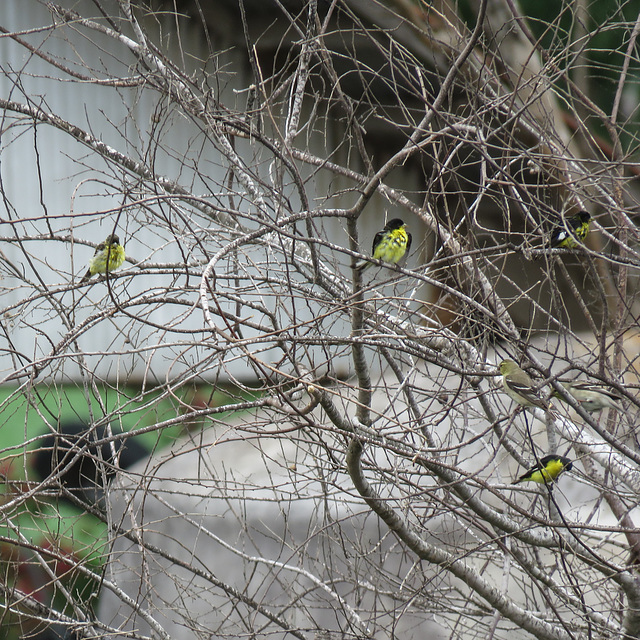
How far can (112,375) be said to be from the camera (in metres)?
8.88

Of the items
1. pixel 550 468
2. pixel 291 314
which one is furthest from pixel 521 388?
pixel 291 314

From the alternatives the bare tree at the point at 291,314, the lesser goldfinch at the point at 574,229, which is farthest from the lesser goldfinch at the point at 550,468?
the lesser goldfinch at the point at 574,229

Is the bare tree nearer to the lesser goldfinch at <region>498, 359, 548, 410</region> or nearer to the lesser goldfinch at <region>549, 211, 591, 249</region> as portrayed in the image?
the lesser goldfinch at <region>549, 211, 591, 249</region>

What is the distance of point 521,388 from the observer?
367 centimetres

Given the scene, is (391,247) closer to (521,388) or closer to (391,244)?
→ (391,244)

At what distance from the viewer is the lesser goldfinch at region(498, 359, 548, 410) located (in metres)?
3.61

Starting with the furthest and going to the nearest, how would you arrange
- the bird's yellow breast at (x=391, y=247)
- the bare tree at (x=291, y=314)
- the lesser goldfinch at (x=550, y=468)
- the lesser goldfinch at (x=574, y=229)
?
the bird's yellow breast at (x=391, y=247)
the lesser goldfinch at (x=574, y=229)
the bare tree at (x=291, y=314)
the lesser goldfinch at (x=550, y=468)

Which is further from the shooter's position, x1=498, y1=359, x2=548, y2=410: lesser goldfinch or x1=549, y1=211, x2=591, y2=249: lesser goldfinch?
x1=549, y1=211, x2=591, y2=249: lesser goldfinch

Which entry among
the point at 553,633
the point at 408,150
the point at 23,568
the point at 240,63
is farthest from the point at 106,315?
the point at 240,63

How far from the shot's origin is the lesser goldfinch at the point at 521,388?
3.61m

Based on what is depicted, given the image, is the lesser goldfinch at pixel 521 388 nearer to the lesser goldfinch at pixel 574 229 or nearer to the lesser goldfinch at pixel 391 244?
the lesser goldfinch at pixel 574 229

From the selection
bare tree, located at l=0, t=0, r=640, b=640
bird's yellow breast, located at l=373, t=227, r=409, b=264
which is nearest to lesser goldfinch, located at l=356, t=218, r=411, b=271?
bird's yellow breast, located at l=373, t=227, r=409, b=264

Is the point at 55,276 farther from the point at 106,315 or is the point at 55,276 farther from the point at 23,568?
the point at 106,315

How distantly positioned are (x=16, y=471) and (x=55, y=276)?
2111 millimetres
